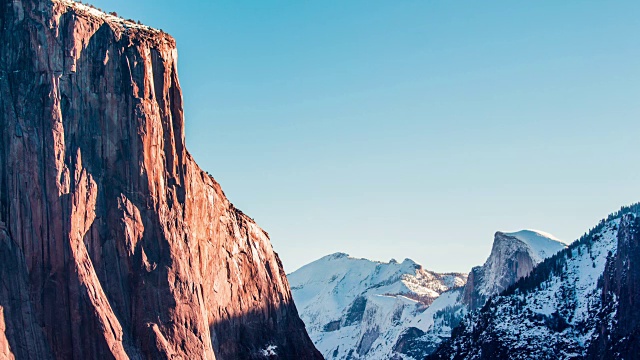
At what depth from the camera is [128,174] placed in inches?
3757

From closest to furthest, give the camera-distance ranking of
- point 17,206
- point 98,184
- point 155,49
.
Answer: point 17,206 < point 98,184 < point 155,49

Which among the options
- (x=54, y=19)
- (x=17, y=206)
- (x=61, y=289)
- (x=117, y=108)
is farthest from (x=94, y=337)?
(x=54, y=19)

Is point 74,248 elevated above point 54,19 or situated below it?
below

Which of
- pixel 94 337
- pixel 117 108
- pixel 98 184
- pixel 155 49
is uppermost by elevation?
pixel 155 49

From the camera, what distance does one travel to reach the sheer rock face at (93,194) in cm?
8725

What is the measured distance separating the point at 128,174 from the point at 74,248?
32.7 feet

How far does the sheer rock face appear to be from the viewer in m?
87.2

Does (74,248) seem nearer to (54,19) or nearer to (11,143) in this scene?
(11,143)

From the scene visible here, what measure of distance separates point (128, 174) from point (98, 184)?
11.7 ft

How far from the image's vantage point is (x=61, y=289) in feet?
288

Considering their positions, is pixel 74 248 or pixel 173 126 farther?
pixel 173 126

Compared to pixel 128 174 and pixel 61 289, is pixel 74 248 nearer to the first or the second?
pixel 61 289

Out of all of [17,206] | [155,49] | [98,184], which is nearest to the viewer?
[17,206]

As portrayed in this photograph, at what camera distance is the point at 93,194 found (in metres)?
91.9
